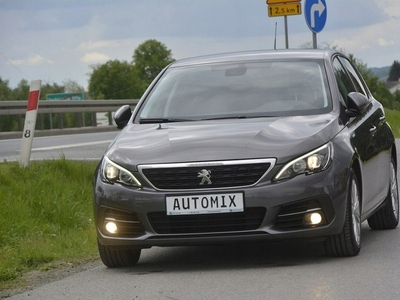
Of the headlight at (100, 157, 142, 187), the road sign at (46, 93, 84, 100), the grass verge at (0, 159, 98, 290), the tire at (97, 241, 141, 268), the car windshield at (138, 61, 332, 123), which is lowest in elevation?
the road sign at (46, 93, 84, 100)

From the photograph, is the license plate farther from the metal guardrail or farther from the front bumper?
the metal guardrail

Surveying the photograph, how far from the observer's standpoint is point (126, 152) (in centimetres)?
771

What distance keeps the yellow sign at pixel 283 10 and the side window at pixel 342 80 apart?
1253 centimetres

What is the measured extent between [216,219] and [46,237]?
310 centimetres

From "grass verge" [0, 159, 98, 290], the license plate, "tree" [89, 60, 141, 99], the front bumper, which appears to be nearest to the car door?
the front bumper

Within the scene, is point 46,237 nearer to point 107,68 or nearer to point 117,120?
point 117,120

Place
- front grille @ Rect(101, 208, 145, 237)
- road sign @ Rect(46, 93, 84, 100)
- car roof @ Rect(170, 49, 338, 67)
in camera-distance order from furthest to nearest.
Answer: road sign @ Rect(46, 93, 84, 100) < car roof @ Rect(170, 49, 338, 67) < front grille @ Rect(101, 208, 145, 237)

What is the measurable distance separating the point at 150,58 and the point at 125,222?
139m

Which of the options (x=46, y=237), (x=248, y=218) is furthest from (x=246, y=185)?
(x=46, y=237)

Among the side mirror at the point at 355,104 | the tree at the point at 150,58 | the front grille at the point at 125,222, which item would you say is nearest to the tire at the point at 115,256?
the front grille at the point at 125,222

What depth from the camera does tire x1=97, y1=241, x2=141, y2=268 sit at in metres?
7.87

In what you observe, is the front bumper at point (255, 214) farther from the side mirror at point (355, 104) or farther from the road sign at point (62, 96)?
the road sign at point (62, 96)

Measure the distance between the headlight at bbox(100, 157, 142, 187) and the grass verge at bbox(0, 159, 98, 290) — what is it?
3.13 ft

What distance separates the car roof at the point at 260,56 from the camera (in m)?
9.07
